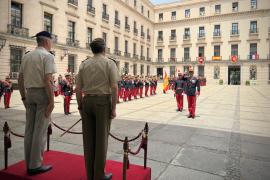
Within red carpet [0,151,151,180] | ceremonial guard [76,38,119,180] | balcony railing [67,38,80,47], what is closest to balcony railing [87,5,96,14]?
balcony railing [67,38,80,47]

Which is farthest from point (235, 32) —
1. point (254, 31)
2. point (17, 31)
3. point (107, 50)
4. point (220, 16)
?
point (17, 31)

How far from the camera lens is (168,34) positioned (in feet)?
169

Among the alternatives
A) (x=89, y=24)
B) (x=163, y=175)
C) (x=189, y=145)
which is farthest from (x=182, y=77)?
(x=89, y=24)

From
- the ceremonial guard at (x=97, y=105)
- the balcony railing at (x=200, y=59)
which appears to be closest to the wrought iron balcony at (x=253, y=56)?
the balcony railing at (x=200, y=59)

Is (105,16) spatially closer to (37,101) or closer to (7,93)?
(7,93)

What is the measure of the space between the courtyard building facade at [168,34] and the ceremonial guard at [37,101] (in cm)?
2123

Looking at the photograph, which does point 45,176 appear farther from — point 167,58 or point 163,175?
point 167,58

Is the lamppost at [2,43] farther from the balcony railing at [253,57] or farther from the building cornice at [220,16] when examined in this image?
the balcony railing at [253,57]

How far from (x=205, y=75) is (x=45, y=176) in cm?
4696

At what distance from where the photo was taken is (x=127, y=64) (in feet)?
135

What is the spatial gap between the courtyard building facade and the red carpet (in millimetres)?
21181

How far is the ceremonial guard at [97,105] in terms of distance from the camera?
3.00 meters

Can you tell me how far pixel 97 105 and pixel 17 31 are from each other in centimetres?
2121

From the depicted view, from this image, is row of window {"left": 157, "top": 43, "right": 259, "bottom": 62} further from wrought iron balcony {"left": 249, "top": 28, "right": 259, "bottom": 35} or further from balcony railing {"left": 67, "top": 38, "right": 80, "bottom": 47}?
balcony railing {"left": 67, "top": 38, "right": 80, "bottom": 47}
